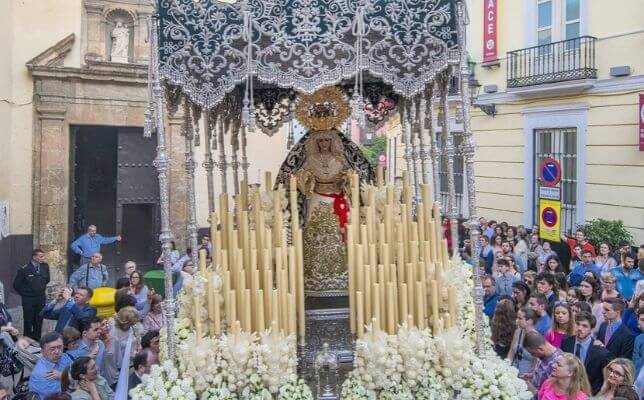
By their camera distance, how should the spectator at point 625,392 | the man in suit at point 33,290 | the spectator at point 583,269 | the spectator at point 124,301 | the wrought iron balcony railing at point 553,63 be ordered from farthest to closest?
the wrought iron balcony railing at point 553,63 < the man in suit at point 33,290 < the spectator at point 583,269 < the spectator at point 124,301 < the spectator at point 625,392

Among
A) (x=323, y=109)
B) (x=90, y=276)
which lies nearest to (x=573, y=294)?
(x=323, y=109)

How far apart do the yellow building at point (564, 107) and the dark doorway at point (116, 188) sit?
6829 millimetres

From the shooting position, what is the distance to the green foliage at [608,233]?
10180 mm

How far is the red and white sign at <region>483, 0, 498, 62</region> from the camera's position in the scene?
532 inches

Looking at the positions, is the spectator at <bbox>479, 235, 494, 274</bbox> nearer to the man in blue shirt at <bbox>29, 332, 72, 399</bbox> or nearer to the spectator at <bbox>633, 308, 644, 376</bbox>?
the spectator at <bbox>633, 308, 644, 376</bbox>

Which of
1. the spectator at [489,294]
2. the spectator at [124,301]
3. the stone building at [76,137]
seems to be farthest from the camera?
the stone building at [76,137]

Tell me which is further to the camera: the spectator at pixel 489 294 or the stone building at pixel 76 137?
the stone building at pixel 76 137

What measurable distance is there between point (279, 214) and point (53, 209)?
6772 millimetres

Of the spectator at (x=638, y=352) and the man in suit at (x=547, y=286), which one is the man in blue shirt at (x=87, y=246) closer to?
the man in suit at (x=547, y=286)

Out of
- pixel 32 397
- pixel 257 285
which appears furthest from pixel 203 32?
pixel 32 397

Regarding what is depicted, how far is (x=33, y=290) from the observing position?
815 cm

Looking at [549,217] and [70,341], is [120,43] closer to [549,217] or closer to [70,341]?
[70,341]

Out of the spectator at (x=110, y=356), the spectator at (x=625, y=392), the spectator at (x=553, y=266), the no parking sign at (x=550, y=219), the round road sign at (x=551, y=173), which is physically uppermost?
the round road sign at (x=551, y=173)

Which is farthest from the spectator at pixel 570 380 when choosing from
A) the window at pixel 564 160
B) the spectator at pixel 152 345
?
the window at pixel 564 160
